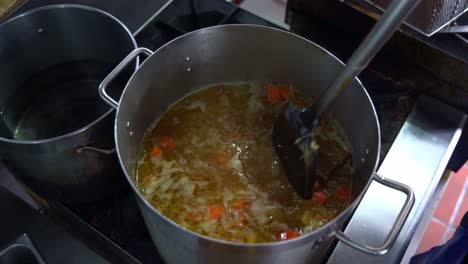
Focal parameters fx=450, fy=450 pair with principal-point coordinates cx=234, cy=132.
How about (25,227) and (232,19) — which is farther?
(232,19)

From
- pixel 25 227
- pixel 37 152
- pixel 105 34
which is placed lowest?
pixel 25 227

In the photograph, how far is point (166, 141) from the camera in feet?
2.96

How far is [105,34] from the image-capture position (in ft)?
3.07

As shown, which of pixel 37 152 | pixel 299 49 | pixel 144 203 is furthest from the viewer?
pixel 299 49

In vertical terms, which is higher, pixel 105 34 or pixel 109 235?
pixel 105 34

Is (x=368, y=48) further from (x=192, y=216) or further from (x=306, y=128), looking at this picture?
(x=192, y=216)

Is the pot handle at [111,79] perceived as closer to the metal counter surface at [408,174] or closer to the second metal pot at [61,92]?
the second metal pot at [61,92]

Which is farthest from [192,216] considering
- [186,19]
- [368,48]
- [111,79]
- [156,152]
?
[186,19]

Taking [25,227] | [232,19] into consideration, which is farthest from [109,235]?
[232,19]

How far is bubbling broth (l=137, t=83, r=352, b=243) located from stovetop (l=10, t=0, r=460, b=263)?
93 millimetres

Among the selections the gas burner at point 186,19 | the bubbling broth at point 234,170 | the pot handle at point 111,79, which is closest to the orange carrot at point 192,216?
the bubbling broth at point 234,170

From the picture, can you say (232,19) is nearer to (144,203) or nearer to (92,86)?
(92,86)

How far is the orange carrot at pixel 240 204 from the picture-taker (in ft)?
2.61

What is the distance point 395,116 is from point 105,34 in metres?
0.64
